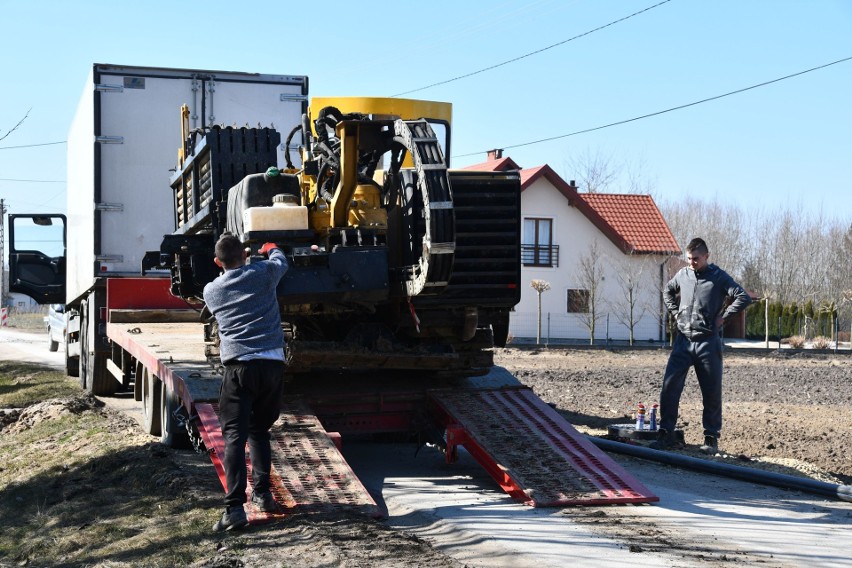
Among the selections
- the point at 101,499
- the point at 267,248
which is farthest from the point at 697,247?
the point at 101,499

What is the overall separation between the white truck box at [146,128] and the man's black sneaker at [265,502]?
305 inches

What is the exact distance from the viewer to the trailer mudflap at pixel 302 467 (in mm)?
7121

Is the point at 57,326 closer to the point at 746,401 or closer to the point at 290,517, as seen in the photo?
the point at 746,401

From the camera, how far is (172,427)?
10.1 metres

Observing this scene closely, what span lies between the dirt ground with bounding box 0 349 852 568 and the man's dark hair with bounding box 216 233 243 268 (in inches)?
64.9

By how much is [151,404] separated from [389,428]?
3304 millimetres

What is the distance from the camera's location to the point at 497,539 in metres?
6.54

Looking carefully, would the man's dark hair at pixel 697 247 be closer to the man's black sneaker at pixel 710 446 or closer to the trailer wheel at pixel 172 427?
the man's black sneaker at pixel 710 446

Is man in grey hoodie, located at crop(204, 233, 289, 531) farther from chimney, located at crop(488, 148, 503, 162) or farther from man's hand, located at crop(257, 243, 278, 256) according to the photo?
chimney, located at crop(488, 148, 503, 162)

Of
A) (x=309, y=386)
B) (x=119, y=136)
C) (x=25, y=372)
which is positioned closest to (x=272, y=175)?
(x=309, y=386)

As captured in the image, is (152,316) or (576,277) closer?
(152,316)

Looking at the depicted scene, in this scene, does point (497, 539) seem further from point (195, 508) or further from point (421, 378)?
point (421, 378)

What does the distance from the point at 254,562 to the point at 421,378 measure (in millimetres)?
3748

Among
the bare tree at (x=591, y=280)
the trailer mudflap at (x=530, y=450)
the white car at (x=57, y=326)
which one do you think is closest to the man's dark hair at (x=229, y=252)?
the trailer mudflap at (x=530, y=450)
